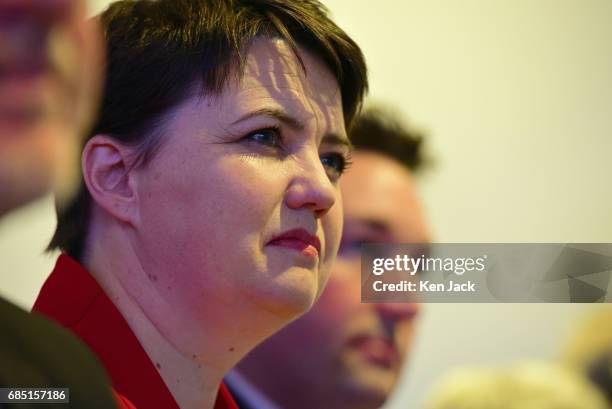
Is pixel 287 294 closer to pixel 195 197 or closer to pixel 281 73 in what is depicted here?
pixel 195 197

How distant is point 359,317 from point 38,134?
0.90 m

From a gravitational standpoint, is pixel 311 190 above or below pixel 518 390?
above

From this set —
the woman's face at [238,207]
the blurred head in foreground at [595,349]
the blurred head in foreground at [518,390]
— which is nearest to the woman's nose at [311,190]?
the woman's face at [238,207]

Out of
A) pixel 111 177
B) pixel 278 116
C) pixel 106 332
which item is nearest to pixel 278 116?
pixel 278 116

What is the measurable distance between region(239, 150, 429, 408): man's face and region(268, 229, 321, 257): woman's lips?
34 cm

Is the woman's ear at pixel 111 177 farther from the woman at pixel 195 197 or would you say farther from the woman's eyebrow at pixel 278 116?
the woman's eyebrow at pixel 278 116

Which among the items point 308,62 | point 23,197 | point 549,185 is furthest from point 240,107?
point 549,185

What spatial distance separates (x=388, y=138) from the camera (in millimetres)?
1506

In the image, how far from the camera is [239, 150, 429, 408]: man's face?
57.4 inches

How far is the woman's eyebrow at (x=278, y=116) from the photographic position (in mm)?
1128

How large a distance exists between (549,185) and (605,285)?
0.20 metres

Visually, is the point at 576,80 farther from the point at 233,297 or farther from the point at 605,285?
the point at 233,297

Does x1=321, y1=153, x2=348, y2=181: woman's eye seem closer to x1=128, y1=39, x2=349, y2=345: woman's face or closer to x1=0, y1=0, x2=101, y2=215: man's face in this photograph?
x1=128, y1=39, x2=349, y2=345: woman's face

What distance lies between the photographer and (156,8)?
115 cm
